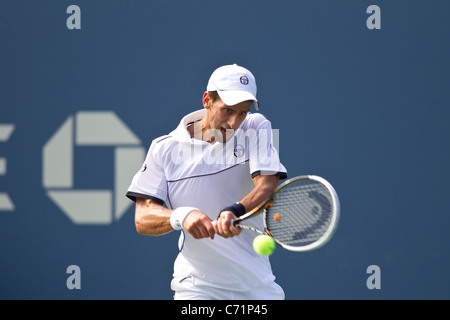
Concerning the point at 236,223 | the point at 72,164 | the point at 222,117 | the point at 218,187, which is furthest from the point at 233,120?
the point at 72,164

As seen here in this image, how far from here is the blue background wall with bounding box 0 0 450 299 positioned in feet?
15.4

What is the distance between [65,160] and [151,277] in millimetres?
931

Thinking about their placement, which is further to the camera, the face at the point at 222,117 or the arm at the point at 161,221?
the face at the point at 222,117

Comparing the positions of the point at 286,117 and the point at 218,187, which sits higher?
the point at 286,117

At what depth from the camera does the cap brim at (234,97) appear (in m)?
2.75

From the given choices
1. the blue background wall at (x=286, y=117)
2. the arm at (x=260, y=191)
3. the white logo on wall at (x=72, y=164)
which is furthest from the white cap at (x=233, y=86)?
the white logo on wall at (x=72, y=164)

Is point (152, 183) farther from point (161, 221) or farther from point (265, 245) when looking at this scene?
point (265, 245)

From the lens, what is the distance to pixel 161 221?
2.86 metres

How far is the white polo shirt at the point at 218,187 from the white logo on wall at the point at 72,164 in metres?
1.80

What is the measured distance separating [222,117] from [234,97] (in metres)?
0.11

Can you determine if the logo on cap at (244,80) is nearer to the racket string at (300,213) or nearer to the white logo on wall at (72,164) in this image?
the racket string at (300,213)

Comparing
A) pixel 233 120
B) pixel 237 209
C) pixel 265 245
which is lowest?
pixel 265 245

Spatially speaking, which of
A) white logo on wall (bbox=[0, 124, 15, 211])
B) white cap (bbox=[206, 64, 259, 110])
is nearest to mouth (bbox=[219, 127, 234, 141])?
white cap (bbox=[206, 64, 259, 110])

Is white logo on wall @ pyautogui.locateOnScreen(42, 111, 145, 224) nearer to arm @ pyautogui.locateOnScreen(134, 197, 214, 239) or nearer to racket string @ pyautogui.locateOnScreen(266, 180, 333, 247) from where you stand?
arm @ pyautogui.locateOnScreen(134, 197, 214, 239)
